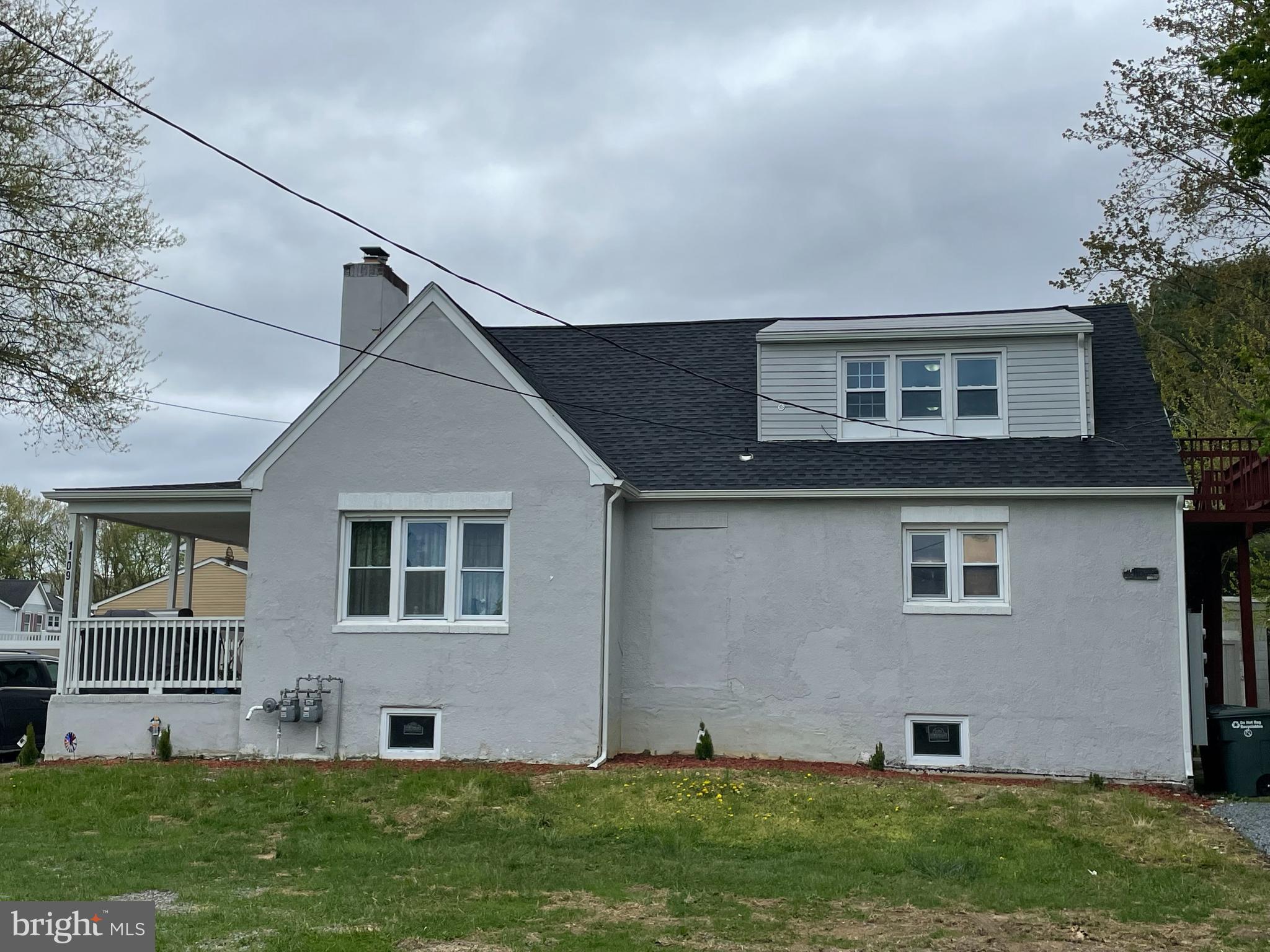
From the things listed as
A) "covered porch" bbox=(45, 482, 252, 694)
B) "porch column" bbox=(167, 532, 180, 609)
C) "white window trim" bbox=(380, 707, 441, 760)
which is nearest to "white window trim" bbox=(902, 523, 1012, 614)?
"white window trim" bbox=(380, 707, 441, 760)

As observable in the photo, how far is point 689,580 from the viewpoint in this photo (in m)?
16.3

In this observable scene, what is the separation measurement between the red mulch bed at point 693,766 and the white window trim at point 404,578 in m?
1.66

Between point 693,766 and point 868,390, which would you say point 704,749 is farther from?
point 868,390

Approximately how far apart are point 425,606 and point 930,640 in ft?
21.4

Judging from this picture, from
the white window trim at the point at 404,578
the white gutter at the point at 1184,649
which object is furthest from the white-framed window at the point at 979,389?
the white window trim at the point at 404,578

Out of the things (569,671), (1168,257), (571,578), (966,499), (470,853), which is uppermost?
(1168,257)

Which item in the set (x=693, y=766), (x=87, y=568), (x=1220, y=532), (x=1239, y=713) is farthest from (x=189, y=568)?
(x=1220, y=532)

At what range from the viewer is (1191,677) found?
15.0 metres

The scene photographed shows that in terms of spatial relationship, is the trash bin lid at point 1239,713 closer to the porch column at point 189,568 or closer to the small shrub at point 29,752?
the small shrub at point 29,752

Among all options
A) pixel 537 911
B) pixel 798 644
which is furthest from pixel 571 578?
pixel 537 911

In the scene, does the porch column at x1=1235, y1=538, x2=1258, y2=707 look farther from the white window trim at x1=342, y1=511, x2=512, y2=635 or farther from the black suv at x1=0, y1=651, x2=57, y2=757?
the black suv at x1=0, y1=651, x2=57, y2=757

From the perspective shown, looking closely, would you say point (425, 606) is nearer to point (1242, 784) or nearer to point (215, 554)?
point (1242, 784)

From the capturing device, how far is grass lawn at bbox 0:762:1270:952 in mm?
7930

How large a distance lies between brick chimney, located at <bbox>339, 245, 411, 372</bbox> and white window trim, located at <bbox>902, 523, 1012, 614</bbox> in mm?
8403
